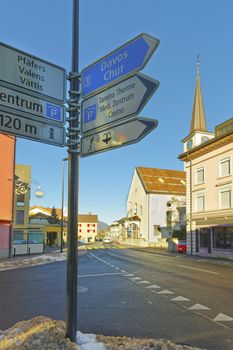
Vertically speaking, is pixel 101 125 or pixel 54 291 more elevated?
pixel 101 125

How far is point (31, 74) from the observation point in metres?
4.14

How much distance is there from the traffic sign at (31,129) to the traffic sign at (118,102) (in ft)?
1.20

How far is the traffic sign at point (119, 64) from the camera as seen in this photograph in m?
3.76

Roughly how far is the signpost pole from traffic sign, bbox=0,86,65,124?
21 centimetres

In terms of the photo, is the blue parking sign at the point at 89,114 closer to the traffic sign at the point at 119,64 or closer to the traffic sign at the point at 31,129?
the traffic sign at the point at 119,64

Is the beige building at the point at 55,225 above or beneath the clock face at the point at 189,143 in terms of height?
beneath

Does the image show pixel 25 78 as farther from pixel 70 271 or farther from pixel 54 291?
pixel 54 291

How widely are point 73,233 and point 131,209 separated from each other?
6673 cm

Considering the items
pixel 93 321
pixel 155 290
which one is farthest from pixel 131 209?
pixel 93 321

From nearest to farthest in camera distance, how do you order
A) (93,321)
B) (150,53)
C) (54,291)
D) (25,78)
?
(150,53) < (25,78) < (93,321) < (54,291)

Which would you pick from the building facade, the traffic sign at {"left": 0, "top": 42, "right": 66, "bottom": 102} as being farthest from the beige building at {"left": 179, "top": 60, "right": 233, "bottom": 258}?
the traffic sign at {"left": 0, "top": 42, "right": 66, "bottom": 102}

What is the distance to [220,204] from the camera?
3147cm

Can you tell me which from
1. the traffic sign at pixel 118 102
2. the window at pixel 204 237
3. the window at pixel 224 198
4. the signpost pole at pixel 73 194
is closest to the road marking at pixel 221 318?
the signpost pole at pixel 73 194

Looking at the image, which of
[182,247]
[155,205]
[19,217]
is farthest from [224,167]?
Answer: [19,217]
